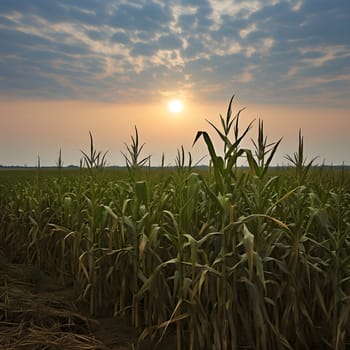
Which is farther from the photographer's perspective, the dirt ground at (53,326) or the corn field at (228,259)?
the dirt ground at (53,326)

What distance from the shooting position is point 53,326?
14.2 feet

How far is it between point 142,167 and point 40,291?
243 centimetres

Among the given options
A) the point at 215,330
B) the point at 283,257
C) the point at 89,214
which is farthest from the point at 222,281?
the point at 89,214

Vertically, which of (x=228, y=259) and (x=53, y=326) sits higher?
(x=228, y=259)

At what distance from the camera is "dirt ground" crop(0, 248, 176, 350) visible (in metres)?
3.94

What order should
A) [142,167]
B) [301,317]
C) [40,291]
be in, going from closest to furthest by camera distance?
1. [301,317]
2. [142,167]
3. [40,291]

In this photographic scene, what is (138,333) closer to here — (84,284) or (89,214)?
(84,284)

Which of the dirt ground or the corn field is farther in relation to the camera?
the dirt ground

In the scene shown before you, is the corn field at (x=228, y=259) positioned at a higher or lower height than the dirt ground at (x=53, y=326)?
higher

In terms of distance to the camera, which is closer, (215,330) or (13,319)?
(215,330)

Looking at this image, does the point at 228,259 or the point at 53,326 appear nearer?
the point at 228,259

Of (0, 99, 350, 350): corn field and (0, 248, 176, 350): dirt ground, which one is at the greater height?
(0, 99, 350, 350): corn field

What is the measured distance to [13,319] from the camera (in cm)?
461

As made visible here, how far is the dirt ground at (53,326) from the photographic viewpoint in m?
3.94
